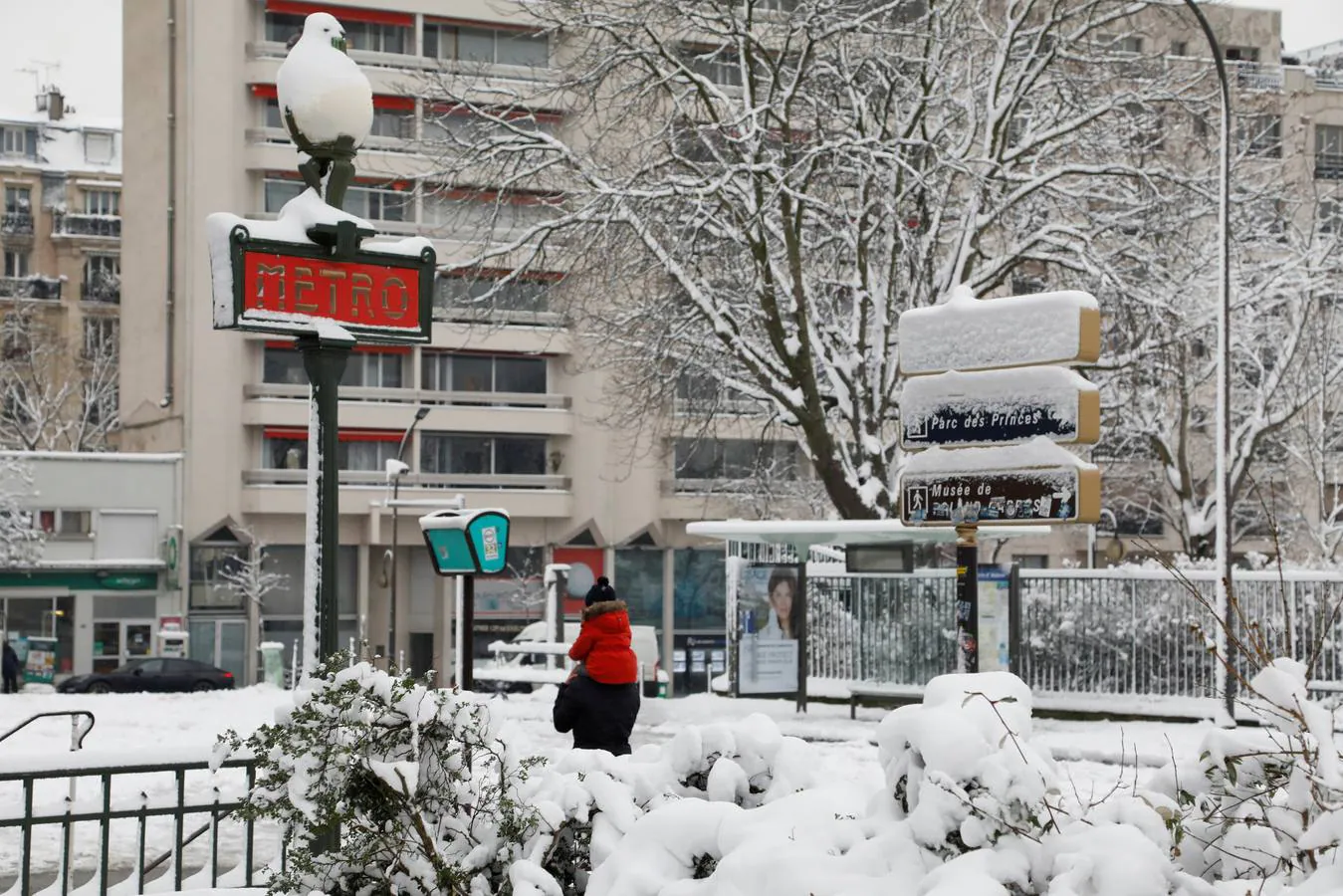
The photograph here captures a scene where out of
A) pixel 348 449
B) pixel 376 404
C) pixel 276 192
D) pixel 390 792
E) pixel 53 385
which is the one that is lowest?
pixel 390 792

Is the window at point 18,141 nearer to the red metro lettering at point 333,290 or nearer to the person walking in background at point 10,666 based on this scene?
the person walking in background at point 10,666

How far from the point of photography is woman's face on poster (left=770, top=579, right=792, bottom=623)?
23.5 m

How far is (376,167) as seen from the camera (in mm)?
51906

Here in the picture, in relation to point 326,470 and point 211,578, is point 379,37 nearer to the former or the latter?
point 211,578

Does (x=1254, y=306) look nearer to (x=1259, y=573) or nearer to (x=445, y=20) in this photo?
(x=1259, y=573)

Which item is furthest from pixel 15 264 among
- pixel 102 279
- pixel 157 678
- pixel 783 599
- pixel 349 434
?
pixel 783 599

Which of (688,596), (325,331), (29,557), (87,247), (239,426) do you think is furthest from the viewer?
(87,247)

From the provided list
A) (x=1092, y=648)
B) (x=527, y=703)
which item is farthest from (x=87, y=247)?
(x=1092, y=648)

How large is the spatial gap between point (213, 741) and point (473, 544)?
558 cm

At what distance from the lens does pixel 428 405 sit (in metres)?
53.5

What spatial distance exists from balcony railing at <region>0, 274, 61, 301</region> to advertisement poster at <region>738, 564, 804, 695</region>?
5188cm

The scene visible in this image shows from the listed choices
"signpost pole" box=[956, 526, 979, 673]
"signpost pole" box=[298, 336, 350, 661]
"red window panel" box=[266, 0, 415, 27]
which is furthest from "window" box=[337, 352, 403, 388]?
"signpost pole" box=[298, 336, 350, 661]

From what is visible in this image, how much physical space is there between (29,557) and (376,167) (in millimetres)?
15427

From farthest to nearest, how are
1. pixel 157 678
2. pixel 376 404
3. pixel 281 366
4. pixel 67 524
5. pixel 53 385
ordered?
1. pixel 53 385
2. pixel 376 404
3. pixel 281 366
4. pixel 67 524
5. pixel 157 678
